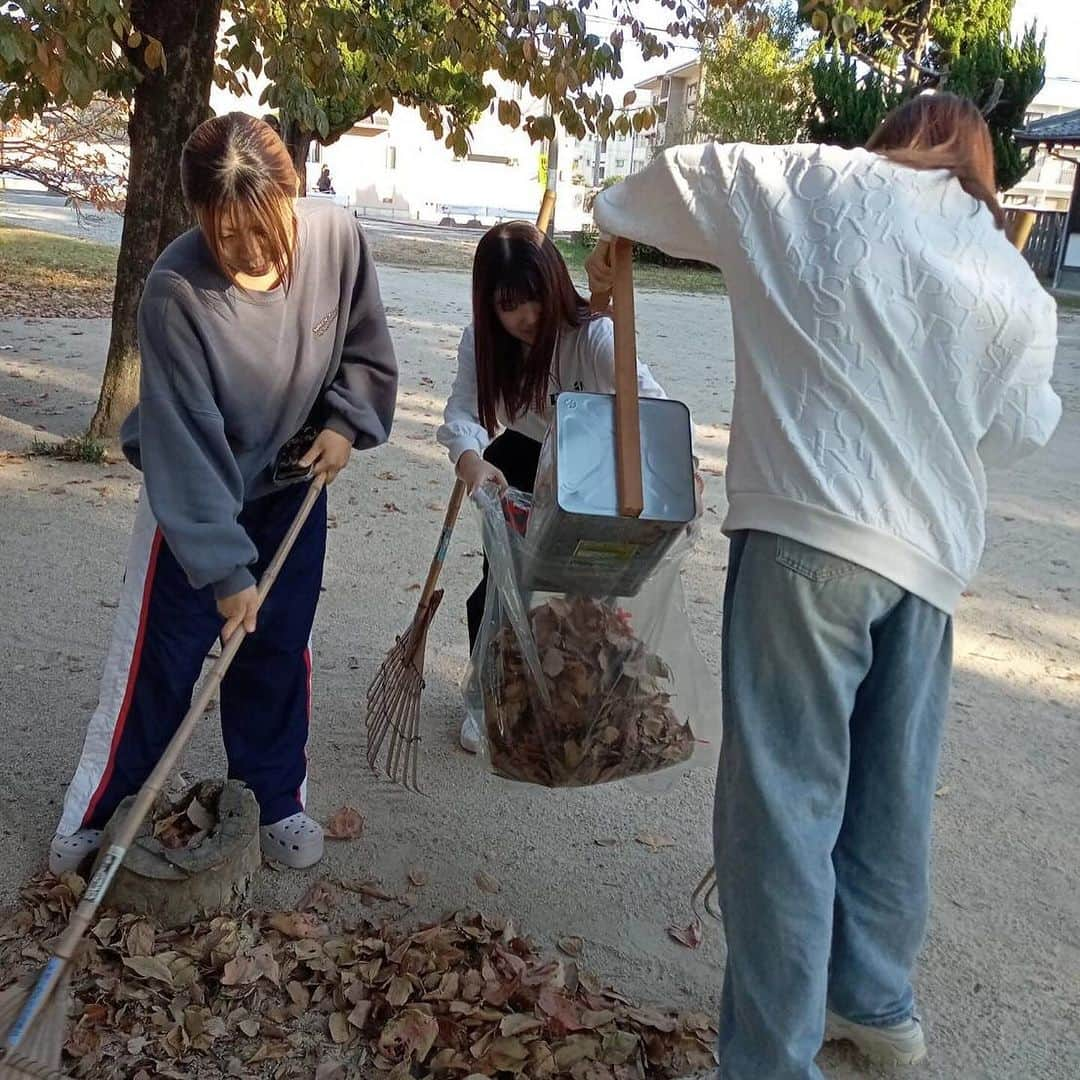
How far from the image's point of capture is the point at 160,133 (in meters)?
5.41

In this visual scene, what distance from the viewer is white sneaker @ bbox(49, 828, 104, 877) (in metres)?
2.46

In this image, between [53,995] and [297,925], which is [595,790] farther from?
[53,995]

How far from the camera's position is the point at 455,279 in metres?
15.1

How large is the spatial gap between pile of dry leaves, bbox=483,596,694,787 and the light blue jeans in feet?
1.73

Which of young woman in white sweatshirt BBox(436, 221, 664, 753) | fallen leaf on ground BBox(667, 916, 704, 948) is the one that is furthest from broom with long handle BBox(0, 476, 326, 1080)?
fallen leaf on ground BBox(667, 916, 704, 948)

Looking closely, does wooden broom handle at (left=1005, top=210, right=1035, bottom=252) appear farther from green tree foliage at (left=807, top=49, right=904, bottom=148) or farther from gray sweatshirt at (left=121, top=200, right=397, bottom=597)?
green tree foliage at (left=807, top=49, right=904, bottom=148)

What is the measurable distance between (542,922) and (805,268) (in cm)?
158

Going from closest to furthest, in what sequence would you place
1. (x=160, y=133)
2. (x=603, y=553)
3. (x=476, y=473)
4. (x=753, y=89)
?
(x=603, y=553), (x=476, y=473), (x=160, y=133), (x=753, y=89)

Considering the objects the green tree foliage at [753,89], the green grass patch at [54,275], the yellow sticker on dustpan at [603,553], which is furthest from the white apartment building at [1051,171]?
the yellow sticker on dustpan at [603,553]

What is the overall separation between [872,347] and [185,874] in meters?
1.71

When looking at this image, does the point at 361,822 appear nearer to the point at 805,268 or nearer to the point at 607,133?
the point at 805,268

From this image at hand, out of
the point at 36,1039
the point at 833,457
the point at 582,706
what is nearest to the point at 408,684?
the point at 582,706

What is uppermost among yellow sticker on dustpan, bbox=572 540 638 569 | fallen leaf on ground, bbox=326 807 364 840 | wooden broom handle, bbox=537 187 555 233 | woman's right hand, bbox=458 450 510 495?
wooden broom handle, bbox=537 187 555 233

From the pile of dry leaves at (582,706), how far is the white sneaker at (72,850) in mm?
920
